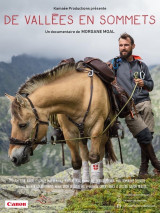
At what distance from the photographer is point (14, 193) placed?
1290cm

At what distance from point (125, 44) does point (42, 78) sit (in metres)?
3.67

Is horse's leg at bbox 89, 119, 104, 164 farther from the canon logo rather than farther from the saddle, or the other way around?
the canon logo

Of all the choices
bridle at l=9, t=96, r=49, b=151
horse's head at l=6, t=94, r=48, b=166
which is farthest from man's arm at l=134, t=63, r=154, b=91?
horse's head at l=6, t=94, r=48, b=166

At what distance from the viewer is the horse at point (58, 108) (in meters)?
7.34

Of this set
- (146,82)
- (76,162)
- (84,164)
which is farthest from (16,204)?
(146,82)

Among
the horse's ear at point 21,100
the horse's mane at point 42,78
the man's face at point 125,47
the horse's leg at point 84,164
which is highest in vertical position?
the man's face at point 125,47

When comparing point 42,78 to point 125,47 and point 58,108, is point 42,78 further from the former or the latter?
point 125,47

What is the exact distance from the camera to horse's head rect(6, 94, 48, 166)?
7.27m

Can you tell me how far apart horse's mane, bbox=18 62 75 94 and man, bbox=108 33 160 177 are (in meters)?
2.58

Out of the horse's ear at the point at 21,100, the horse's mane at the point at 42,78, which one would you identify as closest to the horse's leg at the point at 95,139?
the horse's mane at the point at 42,78

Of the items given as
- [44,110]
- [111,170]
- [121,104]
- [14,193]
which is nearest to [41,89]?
[44,110]

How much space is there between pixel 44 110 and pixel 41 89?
22.7 inches

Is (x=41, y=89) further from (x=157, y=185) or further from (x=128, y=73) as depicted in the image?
(x=157, y=185)

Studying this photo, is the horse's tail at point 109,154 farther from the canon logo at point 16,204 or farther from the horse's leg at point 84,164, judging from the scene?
the canon logo at point 16,204
